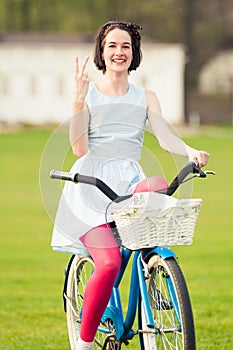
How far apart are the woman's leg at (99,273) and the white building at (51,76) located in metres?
61.7

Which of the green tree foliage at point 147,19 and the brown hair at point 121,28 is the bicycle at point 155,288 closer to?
the brown hair at point 121,28

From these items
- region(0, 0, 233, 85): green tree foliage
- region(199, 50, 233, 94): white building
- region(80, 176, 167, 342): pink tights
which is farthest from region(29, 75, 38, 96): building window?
region(80, 176, 167, 342): pink tights

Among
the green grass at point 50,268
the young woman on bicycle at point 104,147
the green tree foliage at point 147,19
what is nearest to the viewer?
the young woman on bicycle at point 104,147

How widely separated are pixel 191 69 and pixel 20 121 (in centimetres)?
1971

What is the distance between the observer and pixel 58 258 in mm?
12367

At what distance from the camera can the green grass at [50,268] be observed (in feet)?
21.8

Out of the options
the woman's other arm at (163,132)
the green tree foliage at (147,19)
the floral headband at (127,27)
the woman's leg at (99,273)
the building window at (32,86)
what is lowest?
the building window at (32,86)

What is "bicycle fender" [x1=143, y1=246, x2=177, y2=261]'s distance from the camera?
453 centimetres

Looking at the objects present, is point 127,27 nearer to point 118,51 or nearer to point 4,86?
point 118,51

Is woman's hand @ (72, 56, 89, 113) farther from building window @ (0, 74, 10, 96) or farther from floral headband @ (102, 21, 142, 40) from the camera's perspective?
building window @ (0, 74, 10, 96)

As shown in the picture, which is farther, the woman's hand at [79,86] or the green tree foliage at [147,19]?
Answer: the green tree foliage at [147,19]

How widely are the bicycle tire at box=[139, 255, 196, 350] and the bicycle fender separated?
0.06ft

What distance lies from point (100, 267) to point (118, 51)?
961 millimetres

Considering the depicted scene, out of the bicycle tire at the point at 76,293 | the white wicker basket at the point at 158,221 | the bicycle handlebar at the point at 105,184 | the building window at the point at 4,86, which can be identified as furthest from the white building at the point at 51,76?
the white wicker basket at the point at 158,221
